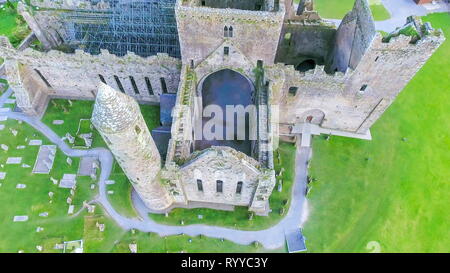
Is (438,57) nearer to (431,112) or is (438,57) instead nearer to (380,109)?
(431,112)

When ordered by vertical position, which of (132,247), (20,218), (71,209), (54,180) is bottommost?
(20,218)

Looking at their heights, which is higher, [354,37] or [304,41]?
[354,37]

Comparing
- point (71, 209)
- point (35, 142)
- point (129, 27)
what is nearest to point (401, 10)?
point (129, 27)

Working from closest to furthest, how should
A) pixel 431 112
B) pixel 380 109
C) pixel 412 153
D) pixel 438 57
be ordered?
pixel 380 109 → pixel 412 153 → pixel 431 112 → pixel 438 57

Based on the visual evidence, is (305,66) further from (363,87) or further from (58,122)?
(58,122)

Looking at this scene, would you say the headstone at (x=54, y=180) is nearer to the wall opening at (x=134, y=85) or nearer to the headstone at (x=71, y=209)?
the headstone at (x=71, y=209)

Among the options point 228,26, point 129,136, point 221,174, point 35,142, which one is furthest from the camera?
point 35,142
